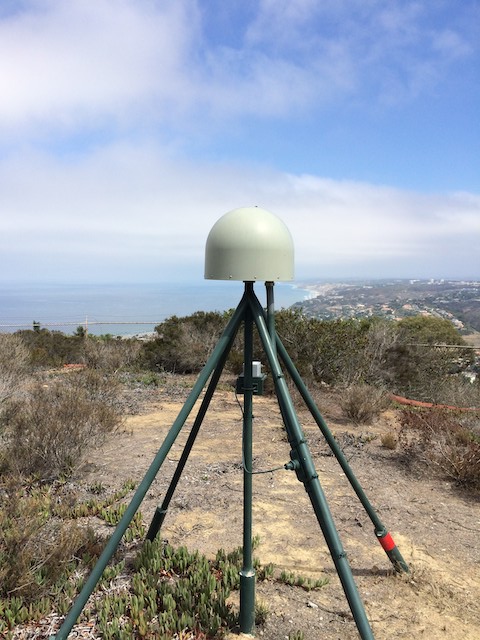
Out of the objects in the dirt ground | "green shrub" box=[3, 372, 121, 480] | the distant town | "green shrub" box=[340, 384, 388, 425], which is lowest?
the dirt ground

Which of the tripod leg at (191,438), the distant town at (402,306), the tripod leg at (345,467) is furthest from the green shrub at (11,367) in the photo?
the distant town at (402,306)

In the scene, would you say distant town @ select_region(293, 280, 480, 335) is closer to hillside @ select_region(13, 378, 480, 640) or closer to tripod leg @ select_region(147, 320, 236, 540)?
hillside @ select_region(13, 378, 480, 640)

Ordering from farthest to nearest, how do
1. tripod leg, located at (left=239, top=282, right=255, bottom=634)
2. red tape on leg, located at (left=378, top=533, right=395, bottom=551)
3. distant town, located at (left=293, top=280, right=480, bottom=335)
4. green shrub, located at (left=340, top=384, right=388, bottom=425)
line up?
distant town, located at (left=293, top=280, right=480, bottom=335) < green shrub, located at (left=340, top=384, right=388, bottom=425) < red tape on leg, located at (left=378, top=533, right=395, bottom=551) < tripod leg, located at (left=239, top=282, right=255, bottom=634)

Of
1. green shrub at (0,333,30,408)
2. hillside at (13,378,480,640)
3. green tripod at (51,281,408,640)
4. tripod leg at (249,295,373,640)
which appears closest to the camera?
tripod leg at (249,295,373,640)

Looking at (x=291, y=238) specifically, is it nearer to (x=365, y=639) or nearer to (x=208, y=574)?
(x=365, y=639)

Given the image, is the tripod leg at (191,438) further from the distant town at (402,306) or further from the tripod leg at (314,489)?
the distant town at (402,306)

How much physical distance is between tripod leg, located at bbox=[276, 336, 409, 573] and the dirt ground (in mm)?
197

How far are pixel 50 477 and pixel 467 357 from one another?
13027 millimetres

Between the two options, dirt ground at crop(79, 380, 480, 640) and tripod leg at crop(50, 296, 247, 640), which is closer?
tripod leg at crop(50, 296, 247, 640)

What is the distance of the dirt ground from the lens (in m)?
3.23

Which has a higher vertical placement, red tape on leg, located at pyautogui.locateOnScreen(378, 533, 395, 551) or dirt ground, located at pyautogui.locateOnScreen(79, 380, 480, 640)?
red tape on leg, located at pyautogui.locateOnScreen(378, 533, 395, 551)

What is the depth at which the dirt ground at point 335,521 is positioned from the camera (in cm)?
323

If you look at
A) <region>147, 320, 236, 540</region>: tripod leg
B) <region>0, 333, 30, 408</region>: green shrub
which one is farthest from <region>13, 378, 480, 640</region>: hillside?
<region>0, 333, 30, 408</region>: green shrub

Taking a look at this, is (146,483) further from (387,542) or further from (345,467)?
(387,542)
